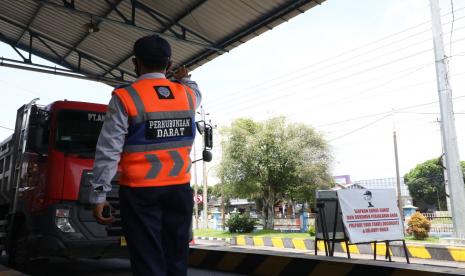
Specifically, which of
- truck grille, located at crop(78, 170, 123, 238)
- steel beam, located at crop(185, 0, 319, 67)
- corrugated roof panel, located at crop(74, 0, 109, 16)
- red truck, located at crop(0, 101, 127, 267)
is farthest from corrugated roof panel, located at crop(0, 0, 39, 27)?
truck grille, located at crop(78, 170, 123, 238)

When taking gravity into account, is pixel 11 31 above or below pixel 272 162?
above

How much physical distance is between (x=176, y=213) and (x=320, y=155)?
27.7 meters

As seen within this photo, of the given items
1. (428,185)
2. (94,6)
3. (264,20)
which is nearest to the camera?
(264,20)

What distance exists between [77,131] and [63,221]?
4.07 ft

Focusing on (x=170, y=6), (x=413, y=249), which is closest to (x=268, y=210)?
(x=413, y=249)

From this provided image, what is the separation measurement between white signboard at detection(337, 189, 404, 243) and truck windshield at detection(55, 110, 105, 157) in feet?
12.3

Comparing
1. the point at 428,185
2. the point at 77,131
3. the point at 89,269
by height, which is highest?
the point at 428,185

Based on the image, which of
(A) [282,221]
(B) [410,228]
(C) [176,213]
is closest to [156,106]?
(C) [176,213]

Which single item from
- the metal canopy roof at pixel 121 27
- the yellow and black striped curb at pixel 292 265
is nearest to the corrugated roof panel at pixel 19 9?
the metal canopy roof at pixel 121 27

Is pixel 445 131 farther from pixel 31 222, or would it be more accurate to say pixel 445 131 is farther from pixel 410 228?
pixel 31 222

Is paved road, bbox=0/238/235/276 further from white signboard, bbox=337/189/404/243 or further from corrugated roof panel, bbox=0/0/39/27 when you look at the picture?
corrugated roof panel, bbox=0/0/39/27

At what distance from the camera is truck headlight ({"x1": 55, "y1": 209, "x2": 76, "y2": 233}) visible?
4773 millimetres

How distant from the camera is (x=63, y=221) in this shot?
4.80 meters

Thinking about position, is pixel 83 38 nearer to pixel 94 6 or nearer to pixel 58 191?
pixel 94 6
